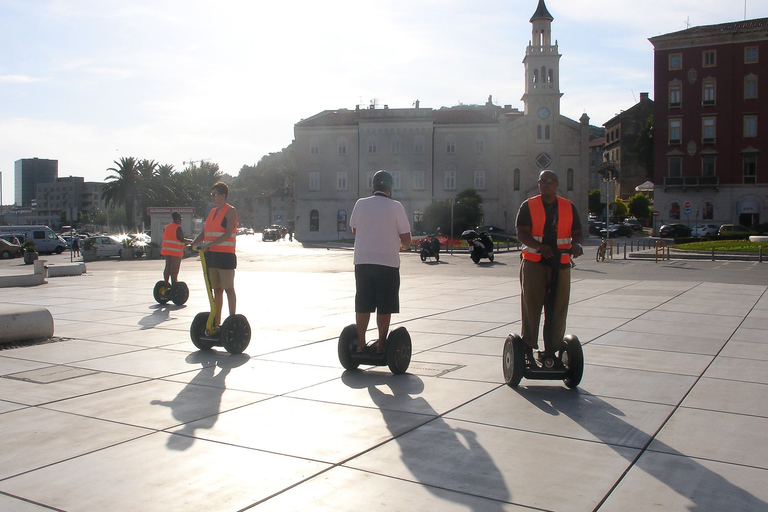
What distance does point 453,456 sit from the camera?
4.37 metres

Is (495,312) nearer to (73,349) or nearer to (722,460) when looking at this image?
(73,349)

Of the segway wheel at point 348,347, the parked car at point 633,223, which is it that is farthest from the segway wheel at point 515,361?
the parked car at point 633,223

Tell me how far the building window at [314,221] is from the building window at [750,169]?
4166 cm

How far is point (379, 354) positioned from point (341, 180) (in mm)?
69795

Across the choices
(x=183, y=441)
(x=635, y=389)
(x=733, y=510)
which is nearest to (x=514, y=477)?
(x=733, y=510)

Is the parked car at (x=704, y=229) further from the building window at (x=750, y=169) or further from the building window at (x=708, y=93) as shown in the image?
the building window at (x=708, y=93)

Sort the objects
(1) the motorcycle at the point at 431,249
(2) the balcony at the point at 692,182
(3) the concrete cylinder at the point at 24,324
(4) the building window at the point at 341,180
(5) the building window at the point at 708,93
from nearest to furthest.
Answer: (3) the concrete cylinder at the point at 24,324
(1) the motorcycle at the point at 431,249
(5) the building window at the point at 708,93
(2) the balcony at the point at 692,182
(4) the building window at the point at 341,180

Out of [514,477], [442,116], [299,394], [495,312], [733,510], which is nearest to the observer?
[733,510]

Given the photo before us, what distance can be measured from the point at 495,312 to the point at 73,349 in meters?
6.43

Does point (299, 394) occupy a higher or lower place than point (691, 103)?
lower

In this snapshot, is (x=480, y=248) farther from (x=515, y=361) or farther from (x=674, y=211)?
(x=674, y=211)

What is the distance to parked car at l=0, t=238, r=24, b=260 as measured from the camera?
1821 inches

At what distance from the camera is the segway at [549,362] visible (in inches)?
240

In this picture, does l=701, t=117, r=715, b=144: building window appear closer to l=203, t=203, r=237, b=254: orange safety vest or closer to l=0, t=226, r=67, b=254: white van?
l=0, t=226, r=67, b=254: white van
